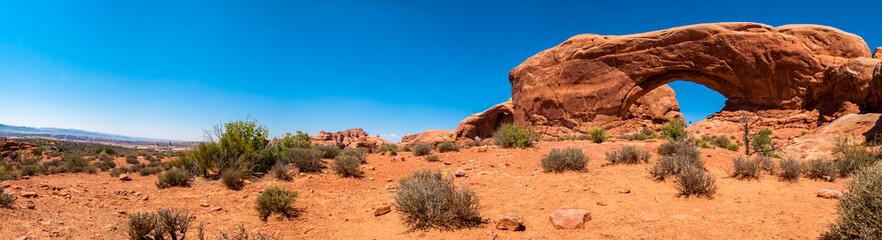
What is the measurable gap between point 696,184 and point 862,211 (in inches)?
80.8

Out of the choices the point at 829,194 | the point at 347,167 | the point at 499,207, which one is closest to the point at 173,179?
the point at 347,167

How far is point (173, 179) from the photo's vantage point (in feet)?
25.0

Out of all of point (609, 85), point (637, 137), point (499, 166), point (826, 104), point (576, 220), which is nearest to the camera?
point (576, 220)

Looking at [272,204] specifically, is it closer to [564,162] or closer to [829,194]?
[564,162]

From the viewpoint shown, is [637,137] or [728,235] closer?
[728,235]

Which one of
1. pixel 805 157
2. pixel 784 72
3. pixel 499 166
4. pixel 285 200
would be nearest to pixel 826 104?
pixel 784 72

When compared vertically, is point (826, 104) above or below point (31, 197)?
above

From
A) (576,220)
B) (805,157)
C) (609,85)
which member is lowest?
(576,220)

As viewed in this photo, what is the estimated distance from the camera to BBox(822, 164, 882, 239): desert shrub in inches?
113

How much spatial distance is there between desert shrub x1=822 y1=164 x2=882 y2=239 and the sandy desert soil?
50cm

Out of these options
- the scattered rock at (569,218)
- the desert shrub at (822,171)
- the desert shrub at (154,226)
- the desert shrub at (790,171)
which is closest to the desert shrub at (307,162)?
the desert shrub at (154,226)

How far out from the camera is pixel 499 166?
879 cm

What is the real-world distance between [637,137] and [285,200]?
16305mm

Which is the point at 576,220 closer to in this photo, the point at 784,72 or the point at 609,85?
the point at 609,85
